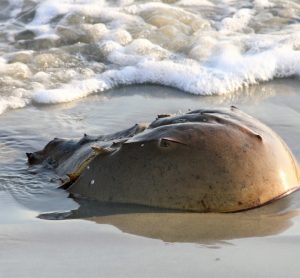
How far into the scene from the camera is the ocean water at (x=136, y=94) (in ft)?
7.66

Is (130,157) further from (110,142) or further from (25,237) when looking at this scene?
(25,237)

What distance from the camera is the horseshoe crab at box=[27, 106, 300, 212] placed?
2.70m

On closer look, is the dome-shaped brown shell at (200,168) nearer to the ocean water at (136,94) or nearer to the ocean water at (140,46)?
the ocean water at (136,94)

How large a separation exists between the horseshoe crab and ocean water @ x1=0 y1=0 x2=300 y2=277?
0.07 meters

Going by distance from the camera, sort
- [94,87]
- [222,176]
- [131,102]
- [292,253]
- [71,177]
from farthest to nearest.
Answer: [94,87]
[131,102]
[71,177]
[222,176]
[292,253]

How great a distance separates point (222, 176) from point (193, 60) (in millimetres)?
3102

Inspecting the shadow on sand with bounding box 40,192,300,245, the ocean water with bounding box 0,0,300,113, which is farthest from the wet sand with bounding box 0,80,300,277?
the ocean water with bounding box 0,0,300,113

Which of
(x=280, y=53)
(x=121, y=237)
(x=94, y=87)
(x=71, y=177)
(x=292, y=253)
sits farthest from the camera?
(x=280, y=53)

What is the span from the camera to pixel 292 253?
2223 mm

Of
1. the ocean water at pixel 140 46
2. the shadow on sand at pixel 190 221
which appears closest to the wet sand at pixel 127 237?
the shadow on sand at pixel 190 221

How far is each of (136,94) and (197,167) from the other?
7.86 ft

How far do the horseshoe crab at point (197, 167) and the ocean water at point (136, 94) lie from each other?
0.22ft

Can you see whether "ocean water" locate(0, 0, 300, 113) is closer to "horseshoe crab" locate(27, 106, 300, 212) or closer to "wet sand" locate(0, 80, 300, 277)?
"wet sand" locate(0, 80, 300, 277)

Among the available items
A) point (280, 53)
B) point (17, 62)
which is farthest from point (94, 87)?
point (280, 53)
